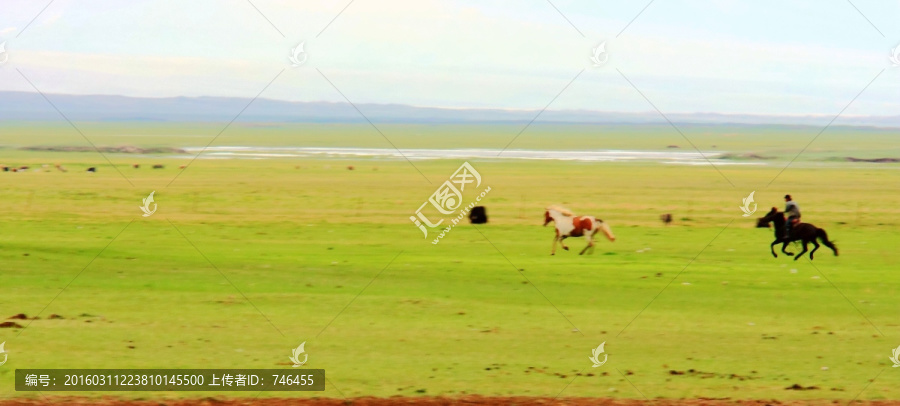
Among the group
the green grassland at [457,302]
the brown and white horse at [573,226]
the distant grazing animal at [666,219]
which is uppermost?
the distant grazing animal at [666,219]

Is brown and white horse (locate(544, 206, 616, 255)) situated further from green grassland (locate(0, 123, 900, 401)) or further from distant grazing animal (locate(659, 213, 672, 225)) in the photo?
distant grazing animal (locate(659, 213, 672, 225))

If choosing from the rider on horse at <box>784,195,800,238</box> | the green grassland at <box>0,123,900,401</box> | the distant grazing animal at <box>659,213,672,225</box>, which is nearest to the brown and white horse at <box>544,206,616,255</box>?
the green grassland at <box>0,123,900,401</box>

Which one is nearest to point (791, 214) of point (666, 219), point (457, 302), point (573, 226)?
point (573, 226)

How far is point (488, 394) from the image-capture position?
11.0 m

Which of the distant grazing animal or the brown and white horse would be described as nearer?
the brown and white horse

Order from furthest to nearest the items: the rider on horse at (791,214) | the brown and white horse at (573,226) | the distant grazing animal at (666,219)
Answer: the distant grazing animal at (666,219) → the brown and white horse at (573,226) → the rider on horse at (791,214)

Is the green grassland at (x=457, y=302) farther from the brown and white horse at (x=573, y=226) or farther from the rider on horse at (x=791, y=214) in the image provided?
the rider on horse at (x=791, y=214)

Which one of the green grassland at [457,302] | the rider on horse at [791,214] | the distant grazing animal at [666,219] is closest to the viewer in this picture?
the green grassland at [457,302]

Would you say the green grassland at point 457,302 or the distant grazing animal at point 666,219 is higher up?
the distant grazing animal at point 666,219

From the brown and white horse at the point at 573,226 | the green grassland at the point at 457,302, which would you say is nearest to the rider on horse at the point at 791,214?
the green grassland at the point at 457,302

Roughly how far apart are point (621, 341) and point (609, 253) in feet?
37.5

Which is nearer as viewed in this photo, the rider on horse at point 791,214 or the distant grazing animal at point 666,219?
the rider on horse at point 791,214

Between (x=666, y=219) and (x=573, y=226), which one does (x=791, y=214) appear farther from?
(x=666, y=219)

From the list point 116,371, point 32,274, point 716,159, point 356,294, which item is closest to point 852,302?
point 356,294
